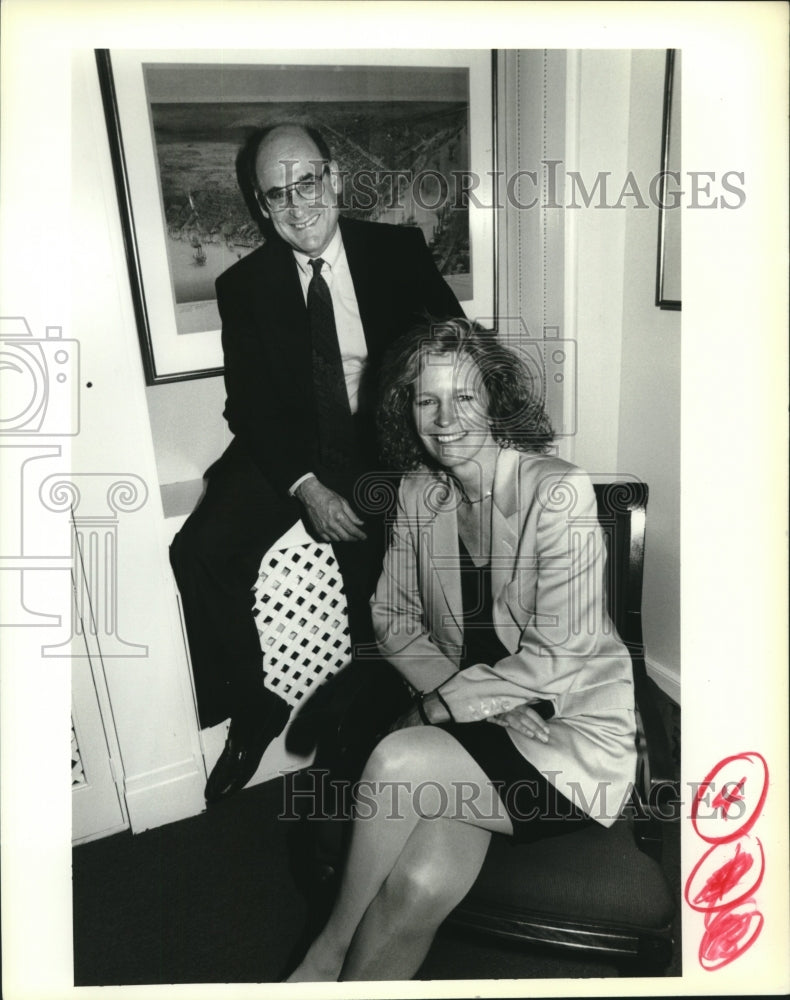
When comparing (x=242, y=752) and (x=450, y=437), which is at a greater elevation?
(x=450, y=437)

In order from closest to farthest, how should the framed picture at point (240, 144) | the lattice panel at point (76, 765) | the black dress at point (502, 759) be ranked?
the framed picture at point (240, 144), the black dress at point (502, 759), the lattice panel at point (76, 765)

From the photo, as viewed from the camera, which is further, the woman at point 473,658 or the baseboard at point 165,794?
the baseboard at point 165,794

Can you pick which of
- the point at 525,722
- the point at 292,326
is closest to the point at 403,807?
the point at 525,722

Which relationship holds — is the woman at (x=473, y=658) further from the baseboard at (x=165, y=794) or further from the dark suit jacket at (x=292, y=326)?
the baseboard at (x=165, y=794)

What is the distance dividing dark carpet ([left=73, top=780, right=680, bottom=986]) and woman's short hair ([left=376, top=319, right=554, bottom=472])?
706 mm

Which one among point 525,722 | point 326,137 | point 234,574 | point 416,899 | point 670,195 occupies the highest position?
point 326,137

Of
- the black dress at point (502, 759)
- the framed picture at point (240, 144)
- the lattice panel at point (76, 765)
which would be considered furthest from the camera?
the lattice panel at point (76, 765)

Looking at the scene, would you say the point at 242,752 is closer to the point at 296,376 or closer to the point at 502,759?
the point at 502,759

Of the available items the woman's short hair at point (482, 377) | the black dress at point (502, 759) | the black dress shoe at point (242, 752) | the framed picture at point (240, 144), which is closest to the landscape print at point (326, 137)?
the framed picture at point (240, 144)

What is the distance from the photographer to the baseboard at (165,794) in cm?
151

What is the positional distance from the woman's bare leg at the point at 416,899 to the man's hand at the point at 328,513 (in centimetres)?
52

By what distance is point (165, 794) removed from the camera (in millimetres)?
1516

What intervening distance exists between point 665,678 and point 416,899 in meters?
0.59

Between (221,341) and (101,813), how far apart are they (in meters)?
0.93
